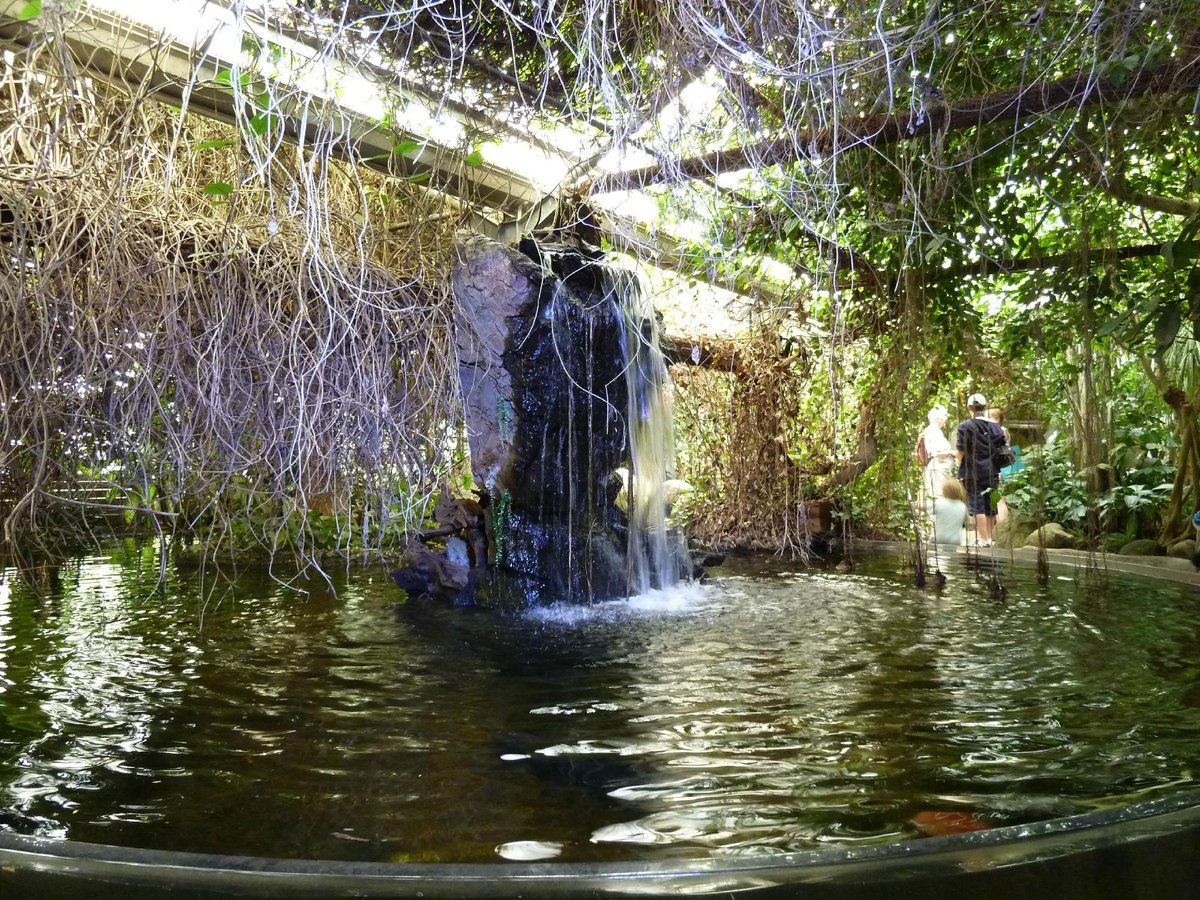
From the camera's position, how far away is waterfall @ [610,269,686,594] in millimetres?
5379

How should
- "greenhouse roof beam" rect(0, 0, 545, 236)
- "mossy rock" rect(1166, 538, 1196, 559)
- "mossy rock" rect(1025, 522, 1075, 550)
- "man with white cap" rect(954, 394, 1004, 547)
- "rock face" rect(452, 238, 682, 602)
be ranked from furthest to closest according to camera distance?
"mossy rock" rect(1025, 522, 1075, 550) < "man with white cap" rect(954, 394, 1004, 547) < "mossy rock" rect(1166, 538, 1196, 559) < "rock face" rect(452, 238, 682, 602) < "greenhouse roof beam" rect(0, 0, 545, 236)

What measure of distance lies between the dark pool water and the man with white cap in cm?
279

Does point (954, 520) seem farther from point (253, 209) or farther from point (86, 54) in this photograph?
point (86, 54)

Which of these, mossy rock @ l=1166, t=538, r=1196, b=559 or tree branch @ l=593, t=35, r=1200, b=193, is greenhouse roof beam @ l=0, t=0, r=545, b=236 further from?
mossy rock @ l=1166, t=538, r=1196, b=559

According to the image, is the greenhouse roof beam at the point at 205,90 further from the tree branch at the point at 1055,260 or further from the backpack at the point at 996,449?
the backpack at the point at 996,449

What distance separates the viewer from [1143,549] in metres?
7.02

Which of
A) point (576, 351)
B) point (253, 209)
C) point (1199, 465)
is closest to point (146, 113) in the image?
Answer: point (253, 209)

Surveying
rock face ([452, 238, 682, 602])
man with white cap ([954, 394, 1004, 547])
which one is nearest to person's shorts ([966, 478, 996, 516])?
man with white cap ([954, 394, 1004, 547])

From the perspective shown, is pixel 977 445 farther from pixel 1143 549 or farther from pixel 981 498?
pixel 1143 549

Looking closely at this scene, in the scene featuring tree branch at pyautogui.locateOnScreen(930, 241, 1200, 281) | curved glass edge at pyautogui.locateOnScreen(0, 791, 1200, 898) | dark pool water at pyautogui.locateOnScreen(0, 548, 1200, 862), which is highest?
tree branch at pyautogui.locateOnScreen(930, 241, 1200, 281)

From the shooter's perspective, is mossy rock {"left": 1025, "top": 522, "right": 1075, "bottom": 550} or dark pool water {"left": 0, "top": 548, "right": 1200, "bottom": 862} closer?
dark pool water {"left": 0, "top": 548, "right": 1200, "bottom": 862}

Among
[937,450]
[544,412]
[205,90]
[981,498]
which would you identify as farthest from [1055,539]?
[205,90]

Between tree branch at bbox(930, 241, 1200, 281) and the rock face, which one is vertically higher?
tree branch at bbox(930, 241, 1200, 281)

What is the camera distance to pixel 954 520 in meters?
8.58
